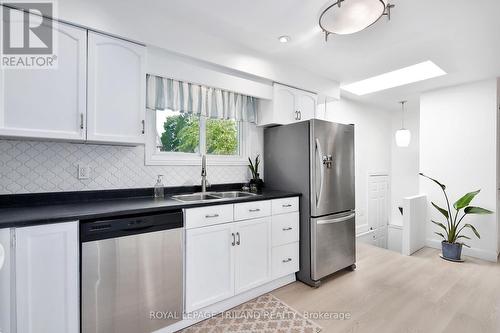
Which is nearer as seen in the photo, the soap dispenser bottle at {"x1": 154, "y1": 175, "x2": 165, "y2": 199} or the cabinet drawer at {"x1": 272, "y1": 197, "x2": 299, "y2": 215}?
the soap dispenser bottle at {"x1": 154, "y1": 175, "x2": 165, "y2": 199}

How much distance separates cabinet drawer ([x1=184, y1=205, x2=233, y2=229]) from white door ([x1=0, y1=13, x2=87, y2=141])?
0.96 meters

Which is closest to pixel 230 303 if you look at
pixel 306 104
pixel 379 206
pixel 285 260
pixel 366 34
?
pixel 285 260

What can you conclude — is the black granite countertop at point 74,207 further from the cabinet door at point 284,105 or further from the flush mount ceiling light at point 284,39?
the flush mount ceiling light at point 284,39

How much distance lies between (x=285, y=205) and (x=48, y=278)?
1.93m

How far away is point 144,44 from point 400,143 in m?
4.17

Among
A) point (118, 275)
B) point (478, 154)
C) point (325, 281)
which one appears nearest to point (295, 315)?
point (325, 281)

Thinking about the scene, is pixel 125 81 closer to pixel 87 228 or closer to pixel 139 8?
pixel 139 8

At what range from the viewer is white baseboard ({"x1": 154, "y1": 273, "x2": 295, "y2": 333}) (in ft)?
6.23

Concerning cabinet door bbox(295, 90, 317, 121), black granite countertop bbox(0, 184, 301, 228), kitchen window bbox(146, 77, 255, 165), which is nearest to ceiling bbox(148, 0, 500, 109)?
cabinet door bbox(295, 90, 317, 121)

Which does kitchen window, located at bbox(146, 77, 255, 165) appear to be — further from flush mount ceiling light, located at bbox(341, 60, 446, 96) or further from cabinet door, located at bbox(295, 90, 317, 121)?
flush mount ceiling light, located at bbox(341, 60, 446, 96)

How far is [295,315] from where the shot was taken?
2.07 meters

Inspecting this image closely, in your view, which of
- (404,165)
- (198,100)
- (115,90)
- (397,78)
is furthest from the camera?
(404,165)

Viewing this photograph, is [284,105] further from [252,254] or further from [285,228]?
[252,254]

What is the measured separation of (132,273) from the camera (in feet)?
5.44
